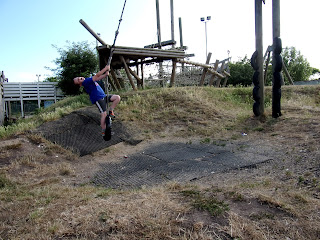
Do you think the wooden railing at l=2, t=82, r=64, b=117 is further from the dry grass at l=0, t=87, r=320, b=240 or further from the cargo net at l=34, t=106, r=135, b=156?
the dry grass at l=0, t=87, r=320, b=240

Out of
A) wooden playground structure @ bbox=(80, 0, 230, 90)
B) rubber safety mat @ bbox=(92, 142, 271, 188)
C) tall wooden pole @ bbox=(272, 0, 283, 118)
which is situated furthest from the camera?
wooden playground structure @ bbox=(80, 0, 230, 90)

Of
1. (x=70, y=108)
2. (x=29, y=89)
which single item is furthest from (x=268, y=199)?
(x=29, y=89)

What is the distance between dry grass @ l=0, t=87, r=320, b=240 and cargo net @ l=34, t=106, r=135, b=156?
0.41m

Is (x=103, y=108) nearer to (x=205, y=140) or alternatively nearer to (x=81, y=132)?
(x=81, y=132)

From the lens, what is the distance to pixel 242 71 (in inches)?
1048

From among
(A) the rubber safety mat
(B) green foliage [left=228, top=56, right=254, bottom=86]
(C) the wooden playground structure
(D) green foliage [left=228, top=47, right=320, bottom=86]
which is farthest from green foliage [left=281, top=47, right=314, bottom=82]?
(A) the rubber safety mat

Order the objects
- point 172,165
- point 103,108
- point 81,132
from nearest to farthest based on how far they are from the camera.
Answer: point 103,108 → point 172,165 → point 81,132

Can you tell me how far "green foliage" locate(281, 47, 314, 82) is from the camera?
99.5ft

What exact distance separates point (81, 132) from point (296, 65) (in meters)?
28.8

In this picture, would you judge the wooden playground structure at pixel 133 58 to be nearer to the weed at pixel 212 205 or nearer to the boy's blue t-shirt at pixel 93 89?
the boy's blue t-shirt at pixel 93 89

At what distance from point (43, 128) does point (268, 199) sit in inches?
298

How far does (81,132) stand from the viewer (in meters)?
8.89

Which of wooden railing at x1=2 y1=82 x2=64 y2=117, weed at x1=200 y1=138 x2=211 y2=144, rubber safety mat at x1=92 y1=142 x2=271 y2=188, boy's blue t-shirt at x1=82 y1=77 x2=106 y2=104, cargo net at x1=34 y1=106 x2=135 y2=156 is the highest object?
wooden railing at x1=2 y1=82 x2=64 y2=117

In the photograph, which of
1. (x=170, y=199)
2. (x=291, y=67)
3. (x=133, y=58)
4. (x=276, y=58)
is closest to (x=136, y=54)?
(x=133, y=58)
